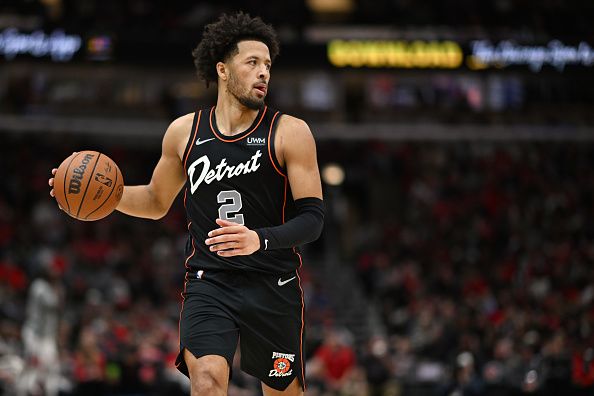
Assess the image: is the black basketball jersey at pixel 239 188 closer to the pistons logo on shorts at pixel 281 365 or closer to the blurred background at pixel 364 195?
the pistons logo on shorts at pixel 281 365

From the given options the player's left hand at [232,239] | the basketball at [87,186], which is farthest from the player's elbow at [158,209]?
the player's left hand at [232,239]

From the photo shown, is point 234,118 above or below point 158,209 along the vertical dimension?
above

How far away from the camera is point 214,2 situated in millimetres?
21250

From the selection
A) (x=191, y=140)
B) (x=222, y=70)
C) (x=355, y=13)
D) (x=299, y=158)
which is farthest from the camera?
(x=355, y=13)

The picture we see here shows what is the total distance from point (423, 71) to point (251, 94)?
494 inches

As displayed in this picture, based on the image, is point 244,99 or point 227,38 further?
point 227,38

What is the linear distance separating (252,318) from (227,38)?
167 cm

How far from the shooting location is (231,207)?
5492mm

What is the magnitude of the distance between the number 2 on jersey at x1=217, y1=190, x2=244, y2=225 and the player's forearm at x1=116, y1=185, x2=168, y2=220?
70cm

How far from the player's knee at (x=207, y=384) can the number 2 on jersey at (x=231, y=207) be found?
900 millimetres

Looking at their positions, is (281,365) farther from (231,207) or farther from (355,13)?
(355,13)

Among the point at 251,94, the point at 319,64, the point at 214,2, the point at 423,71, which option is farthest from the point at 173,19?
the point at 251,94

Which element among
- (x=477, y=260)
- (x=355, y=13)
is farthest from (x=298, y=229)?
(x=477, y=260)

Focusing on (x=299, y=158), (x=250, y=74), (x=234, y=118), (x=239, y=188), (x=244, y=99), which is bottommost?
(x=239, y=188)
